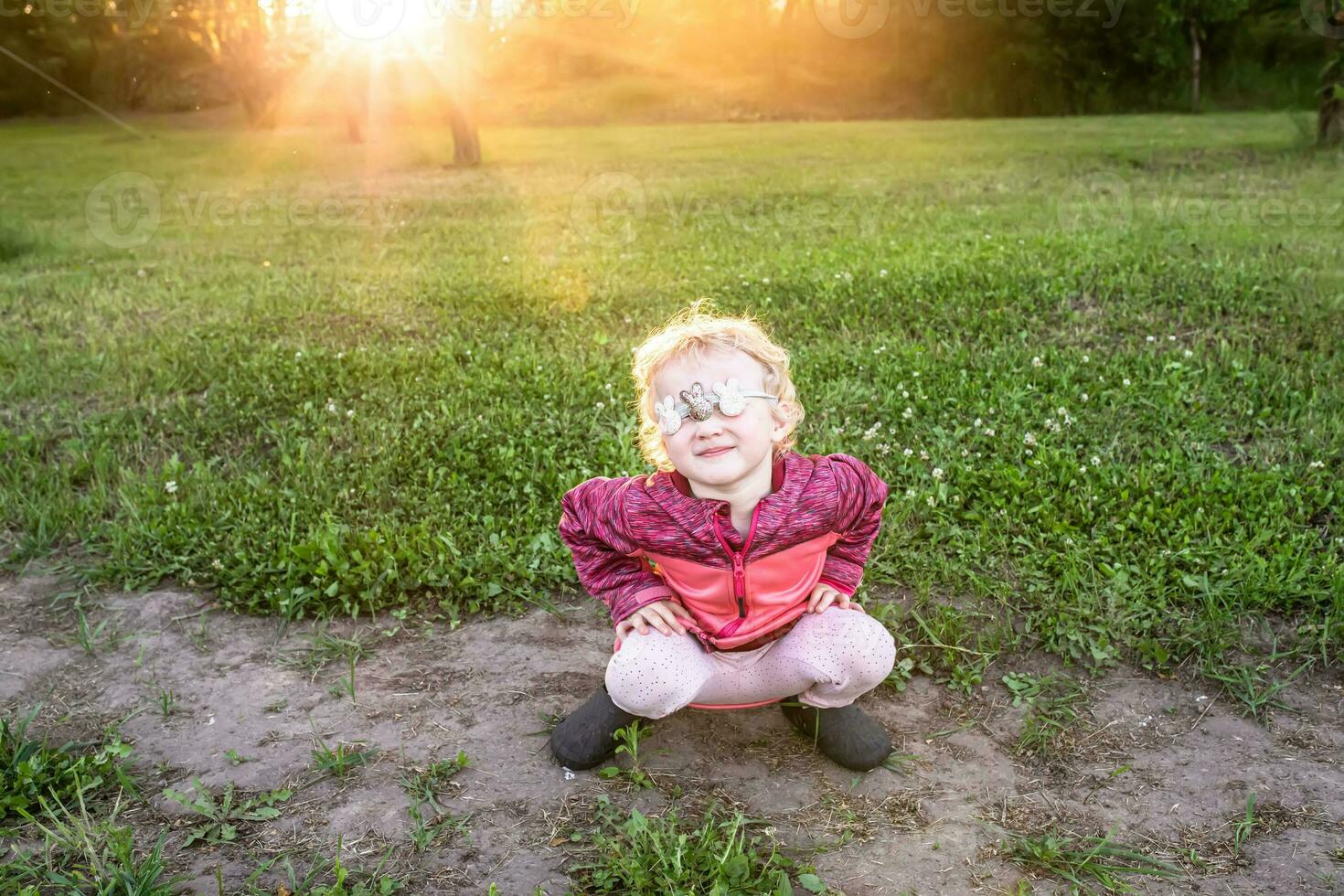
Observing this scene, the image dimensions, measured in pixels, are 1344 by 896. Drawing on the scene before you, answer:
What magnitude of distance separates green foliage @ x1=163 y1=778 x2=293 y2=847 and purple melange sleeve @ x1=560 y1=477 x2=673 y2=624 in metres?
1.10

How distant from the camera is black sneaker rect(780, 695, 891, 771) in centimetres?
324

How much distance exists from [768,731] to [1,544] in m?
3.61

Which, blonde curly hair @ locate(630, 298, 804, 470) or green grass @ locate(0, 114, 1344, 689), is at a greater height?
blonde curly hair @ locate(630, 298, 804, 470)

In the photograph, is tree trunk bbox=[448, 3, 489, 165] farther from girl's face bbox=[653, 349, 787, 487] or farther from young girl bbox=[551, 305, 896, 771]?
girl's face bbox=[653, 349, 787, 487]

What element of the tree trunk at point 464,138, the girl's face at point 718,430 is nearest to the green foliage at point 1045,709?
the girl's face at point 718,430

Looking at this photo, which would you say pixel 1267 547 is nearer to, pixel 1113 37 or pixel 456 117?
pixel 456 117

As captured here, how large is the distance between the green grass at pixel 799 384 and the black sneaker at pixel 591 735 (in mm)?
1027

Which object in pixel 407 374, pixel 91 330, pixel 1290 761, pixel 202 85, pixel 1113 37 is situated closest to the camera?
pixel 1290 761

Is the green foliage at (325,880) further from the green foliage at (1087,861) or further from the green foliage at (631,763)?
the green foliage at (1087,861)

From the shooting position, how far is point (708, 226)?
11.1m

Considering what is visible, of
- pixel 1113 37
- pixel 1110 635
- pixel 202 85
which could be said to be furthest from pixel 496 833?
pixel 202 85

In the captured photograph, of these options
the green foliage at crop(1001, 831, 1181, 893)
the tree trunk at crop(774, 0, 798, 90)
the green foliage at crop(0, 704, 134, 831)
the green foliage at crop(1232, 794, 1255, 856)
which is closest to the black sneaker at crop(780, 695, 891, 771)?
the green foliage at crop(1001, 831, 1181, 893)

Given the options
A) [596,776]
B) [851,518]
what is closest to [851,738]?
[851,518]

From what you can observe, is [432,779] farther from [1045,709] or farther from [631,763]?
[1045,709]
